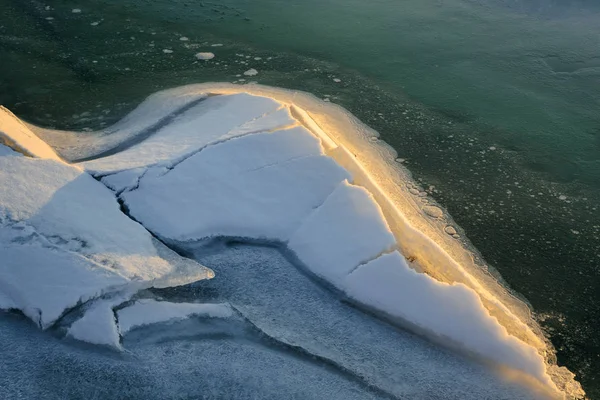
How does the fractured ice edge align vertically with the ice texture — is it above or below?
above

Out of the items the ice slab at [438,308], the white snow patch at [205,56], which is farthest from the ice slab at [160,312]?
the white snow patch at [205,56]

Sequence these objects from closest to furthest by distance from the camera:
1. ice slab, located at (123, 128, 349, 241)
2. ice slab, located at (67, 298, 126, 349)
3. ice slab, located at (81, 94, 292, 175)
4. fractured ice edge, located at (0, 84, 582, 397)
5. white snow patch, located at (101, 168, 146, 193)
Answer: ice slab, located at (67, 298, 126, 349) < fractured ice edge, located at (0, 84, 582, 397) < ice slab, located at (123, 128, 349, 241) < white snow patch, located at (101, 168, 146, 193) < ice slab, located at (81, 94, 292, 175)

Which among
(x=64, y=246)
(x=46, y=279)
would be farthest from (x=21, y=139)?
(x=46, y=279)

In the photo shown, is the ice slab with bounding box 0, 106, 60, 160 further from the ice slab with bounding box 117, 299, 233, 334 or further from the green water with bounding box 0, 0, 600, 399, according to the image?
the ice slab with bounding box 117, 299, 233, 334

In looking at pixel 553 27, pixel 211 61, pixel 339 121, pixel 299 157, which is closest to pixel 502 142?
pixel 339 121

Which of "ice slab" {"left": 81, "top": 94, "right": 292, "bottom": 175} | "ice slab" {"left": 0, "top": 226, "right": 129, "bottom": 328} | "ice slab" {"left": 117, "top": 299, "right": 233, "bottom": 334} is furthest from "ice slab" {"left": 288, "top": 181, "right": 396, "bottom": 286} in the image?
"ice slab" {"left": 0, "top": 226, "right": 129, "bottom": 328}

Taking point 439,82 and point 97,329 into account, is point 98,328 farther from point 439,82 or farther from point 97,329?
point 439,82
